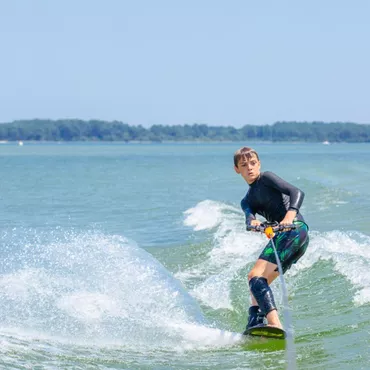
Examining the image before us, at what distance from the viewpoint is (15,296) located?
351 inches

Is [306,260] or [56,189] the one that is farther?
[56,189]

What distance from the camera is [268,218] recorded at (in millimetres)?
7441

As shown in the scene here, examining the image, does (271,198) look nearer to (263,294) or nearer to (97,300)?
(263,294)

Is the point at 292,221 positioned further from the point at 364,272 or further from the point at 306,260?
the point at 306,260

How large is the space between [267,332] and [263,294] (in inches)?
12.3

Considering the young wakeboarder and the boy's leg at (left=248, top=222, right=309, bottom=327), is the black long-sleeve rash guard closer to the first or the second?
the young wakeboarder

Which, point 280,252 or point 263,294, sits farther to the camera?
point 280,252

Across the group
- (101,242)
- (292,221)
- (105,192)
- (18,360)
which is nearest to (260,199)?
(292,221)

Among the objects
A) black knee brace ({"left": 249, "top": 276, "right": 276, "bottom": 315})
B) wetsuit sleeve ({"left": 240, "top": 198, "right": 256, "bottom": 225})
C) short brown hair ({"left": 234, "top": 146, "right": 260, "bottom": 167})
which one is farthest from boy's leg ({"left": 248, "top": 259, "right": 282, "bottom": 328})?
short brown hair ({"left": 234, "top": 146, "right": 260, "bottom": 167})

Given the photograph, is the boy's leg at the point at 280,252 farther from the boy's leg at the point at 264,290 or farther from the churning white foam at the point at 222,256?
the churning white foam at the point at 222,256

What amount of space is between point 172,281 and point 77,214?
13.5 m

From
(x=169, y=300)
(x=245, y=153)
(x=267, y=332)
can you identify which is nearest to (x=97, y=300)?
(x=169, y=300)

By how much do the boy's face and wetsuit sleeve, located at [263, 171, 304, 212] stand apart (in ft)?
0.32

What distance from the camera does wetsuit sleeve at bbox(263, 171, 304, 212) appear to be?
7.11 m
